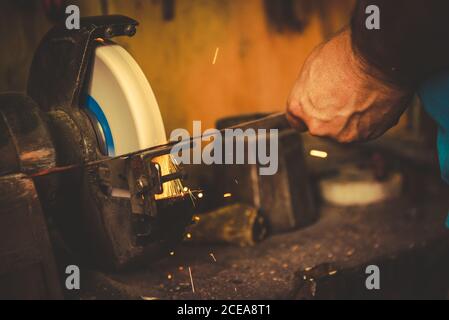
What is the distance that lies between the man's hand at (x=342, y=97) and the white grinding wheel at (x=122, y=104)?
1.91ft

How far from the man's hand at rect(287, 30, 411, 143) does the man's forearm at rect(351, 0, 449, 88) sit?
0.07 m

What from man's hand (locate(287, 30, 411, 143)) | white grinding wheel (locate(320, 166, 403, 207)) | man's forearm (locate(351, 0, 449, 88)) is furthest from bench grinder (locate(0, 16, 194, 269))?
white grinding wheel (locate(320, 166, 403, 207))

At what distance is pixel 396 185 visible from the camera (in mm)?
4738

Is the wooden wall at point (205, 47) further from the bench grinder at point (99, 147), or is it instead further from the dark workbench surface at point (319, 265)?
the bench grinder at point (99, 147)

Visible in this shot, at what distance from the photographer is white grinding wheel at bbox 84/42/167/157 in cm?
229

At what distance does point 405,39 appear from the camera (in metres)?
1.61

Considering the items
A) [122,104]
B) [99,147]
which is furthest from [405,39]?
[99,147]

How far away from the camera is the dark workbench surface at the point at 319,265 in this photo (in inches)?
127

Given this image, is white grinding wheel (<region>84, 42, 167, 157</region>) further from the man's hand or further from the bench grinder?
the man's hand

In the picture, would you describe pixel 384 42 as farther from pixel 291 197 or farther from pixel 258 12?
pixel 258 12

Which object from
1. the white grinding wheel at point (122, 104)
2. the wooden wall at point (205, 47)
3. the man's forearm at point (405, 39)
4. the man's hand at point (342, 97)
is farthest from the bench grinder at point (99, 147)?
the wooden wall at point (205, 47)

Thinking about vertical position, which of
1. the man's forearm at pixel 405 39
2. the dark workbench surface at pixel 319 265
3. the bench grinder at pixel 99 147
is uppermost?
the man's forearm at pixel 405 39

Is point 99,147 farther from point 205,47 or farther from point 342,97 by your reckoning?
point 205,47

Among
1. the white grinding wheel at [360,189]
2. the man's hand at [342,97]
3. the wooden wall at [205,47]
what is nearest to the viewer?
the man's hand at [342,97]
